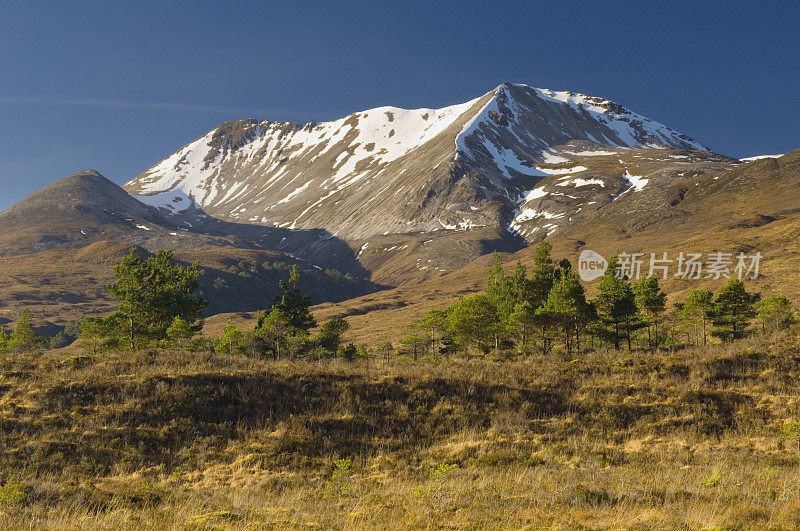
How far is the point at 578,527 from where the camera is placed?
27.5ft

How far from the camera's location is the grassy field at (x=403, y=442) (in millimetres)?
9836

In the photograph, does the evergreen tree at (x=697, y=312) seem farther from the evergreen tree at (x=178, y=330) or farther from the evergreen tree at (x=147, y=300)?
the evergreen tree at (x=178, y=330)

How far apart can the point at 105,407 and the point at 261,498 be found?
29.2ft

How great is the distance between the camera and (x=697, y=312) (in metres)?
51.0

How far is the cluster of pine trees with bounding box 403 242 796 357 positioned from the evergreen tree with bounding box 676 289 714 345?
106 mm

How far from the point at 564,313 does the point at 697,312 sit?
24.2 metres

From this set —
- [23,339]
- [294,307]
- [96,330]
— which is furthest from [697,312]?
[23,339]

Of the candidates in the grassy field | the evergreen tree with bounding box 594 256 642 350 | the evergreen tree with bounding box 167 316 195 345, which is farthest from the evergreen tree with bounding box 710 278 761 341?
the evergreen tree with bounding box 167 316 195 345

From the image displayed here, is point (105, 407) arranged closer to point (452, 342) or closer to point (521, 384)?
point (521, 384)

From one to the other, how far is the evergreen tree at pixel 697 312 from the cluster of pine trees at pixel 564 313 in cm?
11

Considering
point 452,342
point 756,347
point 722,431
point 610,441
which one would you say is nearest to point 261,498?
point 610,441

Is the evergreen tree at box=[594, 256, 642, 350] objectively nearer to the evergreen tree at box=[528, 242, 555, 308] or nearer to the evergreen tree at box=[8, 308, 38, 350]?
the evergreen tree at box=[528, 242, 555, 308]

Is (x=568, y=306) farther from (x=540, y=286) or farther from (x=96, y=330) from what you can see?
(x=96, y=330)

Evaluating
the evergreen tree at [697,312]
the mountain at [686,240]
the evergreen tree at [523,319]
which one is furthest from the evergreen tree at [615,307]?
the mountain at [686,240]
